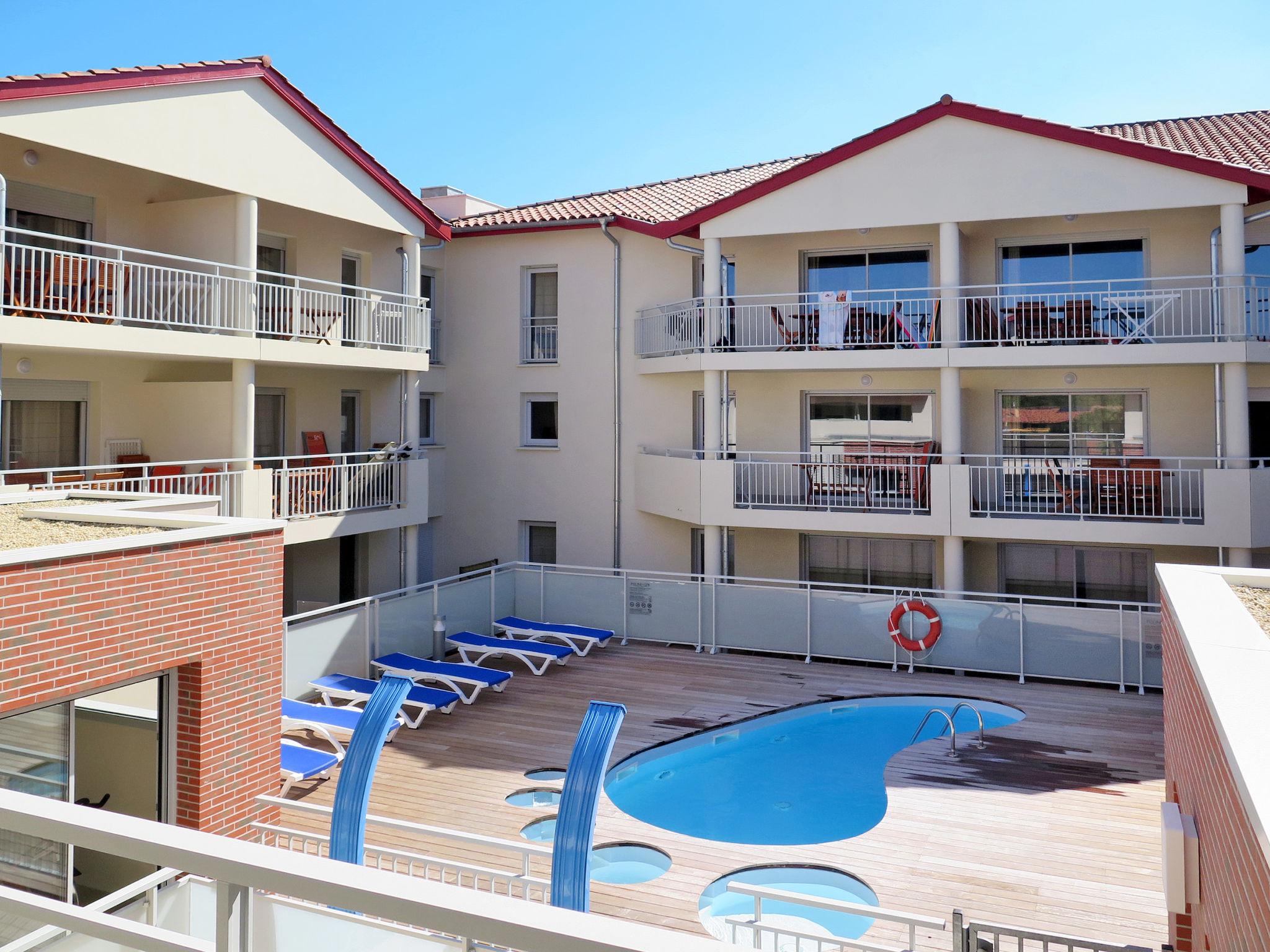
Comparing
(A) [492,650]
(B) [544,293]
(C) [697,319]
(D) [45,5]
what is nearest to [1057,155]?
(C) [697,319]

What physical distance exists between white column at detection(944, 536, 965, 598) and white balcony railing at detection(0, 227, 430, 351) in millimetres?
11316

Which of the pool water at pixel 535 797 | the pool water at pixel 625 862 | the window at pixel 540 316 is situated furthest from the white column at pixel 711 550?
the pool water at pixel 625 862

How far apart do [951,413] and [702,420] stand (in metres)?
5.79

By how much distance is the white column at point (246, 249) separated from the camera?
55.9ft

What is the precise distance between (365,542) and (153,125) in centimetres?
998

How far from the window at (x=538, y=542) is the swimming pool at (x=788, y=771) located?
10129mm

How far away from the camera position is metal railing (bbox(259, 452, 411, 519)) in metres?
17.8

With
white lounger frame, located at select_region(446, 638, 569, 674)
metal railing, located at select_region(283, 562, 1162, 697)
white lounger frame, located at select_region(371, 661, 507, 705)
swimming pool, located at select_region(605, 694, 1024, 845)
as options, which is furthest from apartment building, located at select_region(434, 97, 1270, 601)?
white lounger frame, located at select_region(371, 661, 507, 705)

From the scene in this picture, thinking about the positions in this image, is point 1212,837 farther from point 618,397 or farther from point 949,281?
point 618,397

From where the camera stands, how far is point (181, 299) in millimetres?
16891

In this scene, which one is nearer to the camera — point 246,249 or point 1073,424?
point 246,249

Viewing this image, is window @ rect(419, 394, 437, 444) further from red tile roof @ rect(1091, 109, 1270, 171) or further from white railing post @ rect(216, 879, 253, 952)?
white railing post @ rect(216, 879, 253, 952)

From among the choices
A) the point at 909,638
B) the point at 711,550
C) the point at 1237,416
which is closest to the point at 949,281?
the point at 1237,416

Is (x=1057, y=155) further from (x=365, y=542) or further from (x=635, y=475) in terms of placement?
(x=365, y=542)
